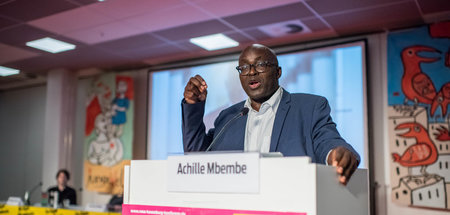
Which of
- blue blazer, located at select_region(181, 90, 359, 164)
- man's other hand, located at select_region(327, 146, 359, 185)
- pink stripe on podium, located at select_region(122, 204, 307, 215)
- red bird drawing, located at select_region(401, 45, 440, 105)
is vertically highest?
red bird drawing, located at select_region(401, 45, 440, 105)

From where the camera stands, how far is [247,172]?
0.93 m

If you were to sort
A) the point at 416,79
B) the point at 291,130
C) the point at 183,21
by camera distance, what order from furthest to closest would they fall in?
the point at 183,21 < the point at 416,79 < the point at 291,130

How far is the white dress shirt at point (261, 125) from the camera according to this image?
132 centimetres

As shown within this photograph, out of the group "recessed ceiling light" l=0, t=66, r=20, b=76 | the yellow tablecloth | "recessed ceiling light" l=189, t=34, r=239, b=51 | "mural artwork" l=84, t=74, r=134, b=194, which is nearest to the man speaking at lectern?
the yellow tablecloth

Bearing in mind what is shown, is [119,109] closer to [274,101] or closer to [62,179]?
[62,179]

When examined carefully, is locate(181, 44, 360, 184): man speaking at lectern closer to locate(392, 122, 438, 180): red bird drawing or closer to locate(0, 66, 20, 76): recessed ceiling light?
locate(392, 122, 438, 180): red bird drawing

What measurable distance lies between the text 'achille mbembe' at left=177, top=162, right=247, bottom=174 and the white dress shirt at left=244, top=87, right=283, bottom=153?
326 millimetres

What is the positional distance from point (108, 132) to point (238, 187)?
6.36 meters

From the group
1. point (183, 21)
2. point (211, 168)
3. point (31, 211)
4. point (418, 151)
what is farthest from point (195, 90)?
point (418, 151)

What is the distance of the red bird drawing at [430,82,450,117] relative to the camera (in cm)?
462

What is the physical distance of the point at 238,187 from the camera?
933 mm

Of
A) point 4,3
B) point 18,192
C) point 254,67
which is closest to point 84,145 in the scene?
point 18,192

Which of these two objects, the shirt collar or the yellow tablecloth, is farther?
the yellow tablecloth

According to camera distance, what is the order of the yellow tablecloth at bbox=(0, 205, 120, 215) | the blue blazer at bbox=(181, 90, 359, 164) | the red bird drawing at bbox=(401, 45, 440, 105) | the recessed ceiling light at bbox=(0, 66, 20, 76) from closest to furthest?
1. the blue blazer at bbox=(181, 90, 359, 164)
2. the yellow tablecloth at bbox=(0, 205, 120, 215)
3. the red bird drawing at bbox=(401, 45, 440, 105)
4. the recessed ceiling light at bbox=(0, 66, 20, 76)
